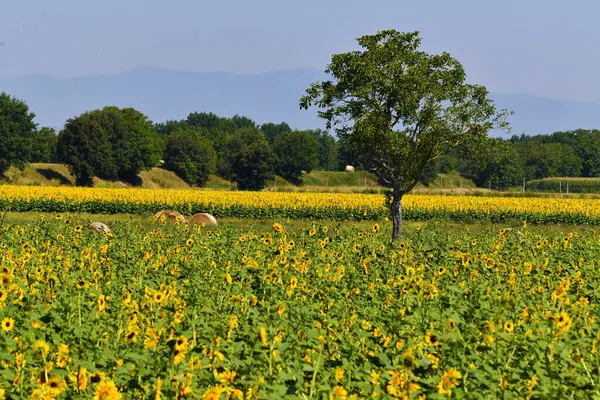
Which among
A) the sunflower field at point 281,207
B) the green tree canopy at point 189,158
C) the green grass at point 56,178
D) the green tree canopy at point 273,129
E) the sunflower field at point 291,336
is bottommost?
the sunflower field at point 291,336

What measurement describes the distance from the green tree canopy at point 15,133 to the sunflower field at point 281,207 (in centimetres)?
4083

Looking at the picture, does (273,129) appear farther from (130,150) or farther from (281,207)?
(281,207)

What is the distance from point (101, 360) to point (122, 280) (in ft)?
15.7

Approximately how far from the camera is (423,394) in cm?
542

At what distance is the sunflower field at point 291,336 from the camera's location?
17.2ft

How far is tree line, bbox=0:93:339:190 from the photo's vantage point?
274ft

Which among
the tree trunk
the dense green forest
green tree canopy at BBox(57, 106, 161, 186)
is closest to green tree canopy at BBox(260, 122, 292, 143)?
Result: the dense green forest

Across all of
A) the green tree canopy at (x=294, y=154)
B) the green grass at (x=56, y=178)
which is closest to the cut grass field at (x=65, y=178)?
the green grass at (x=56, y=178)

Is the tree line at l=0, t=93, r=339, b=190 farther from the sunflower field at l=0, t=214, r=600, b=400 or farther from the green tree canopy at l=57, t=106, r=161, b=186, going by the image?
the sunflower field at l=0, t=214, r=600, b=400

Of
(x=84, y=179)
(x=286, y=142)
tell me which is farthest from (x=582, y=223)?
(x=286, y=142)

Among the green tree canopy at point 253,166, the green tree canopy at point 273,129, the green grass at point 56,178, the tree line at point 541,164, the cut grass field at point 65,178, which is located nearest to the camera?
the green grass at point 56,178

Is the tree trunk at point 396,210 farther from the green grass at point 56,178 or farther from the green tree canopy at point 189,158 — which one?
the green tree canopy at point 189,158

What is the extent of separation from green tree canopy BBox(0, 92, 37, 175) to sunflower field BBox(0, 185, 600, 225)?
40.8m

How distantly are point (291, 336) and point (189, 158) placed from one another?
9681 centimetres
